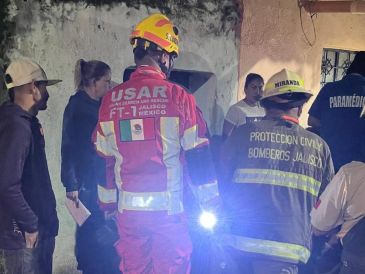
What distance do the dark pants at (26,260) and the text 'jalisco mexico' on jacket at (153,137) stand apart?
2.22 ft

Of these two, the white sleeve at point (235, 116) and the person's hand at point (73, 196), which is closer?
the person's hand at point (73, 196)

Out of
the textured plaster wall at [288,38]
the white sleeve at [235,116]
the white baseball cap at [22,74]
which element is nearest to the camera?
the white baseball cap at [22,74]

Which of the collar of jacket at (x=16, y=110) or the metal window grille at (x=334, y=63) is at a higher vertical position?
the collar of jacket at (x=16, y=110)

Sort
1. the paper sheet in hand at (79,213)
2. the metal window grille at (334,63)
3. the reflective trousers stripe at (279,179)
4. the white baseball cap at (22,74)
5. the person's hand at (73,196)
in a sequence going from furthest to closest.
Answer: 1. the metal window grille at (334,63)
2. the person's hand at (73,196)
3. the paper sheet in hand at (79,213)
4. the white baseball cap at (22,74)
5. the reflective trousers stripe at (279,179)

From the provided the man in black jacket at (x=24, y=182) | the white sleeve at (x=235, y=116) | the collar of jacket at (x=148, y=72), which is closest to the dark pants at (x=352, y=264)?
the collar of jacket at (x=148, y=72)

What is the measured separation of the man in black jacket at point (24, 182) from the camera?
9.89 feet

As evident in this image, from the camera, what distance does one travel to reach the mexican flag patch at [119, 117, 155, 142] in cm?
307

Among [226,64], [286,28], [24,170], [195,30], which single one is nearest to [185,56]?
[195,30]

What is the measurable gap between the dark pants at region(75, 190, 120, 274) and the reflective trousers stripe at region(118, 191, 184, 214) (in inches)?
51.1

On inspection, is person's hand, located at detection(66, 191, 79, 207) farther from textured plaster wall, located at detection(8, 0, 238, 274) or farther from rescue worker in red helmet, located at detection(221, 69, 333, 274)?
rescue worker in red helmet, located at detection(221, 69, 333, 274)

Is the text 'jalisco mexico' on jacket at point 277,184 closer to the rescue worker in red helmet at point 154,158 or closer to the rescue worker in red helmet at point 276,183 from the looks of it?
the rescue worker in red helmet at point 276,183

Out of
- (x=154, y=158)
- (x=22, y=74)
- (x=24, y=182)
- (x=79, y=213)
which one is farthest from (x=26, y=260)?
(x=22, y=74)

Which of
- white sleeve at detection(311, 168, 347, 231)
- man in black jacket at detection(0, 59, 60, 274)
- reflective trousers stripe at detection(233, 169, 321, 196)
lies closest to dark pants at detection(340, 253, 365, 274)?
white sleeve at detection(311, 168, 347, 231)

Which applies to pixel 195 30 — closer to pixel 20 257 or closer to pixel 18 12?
pixel 18 12
